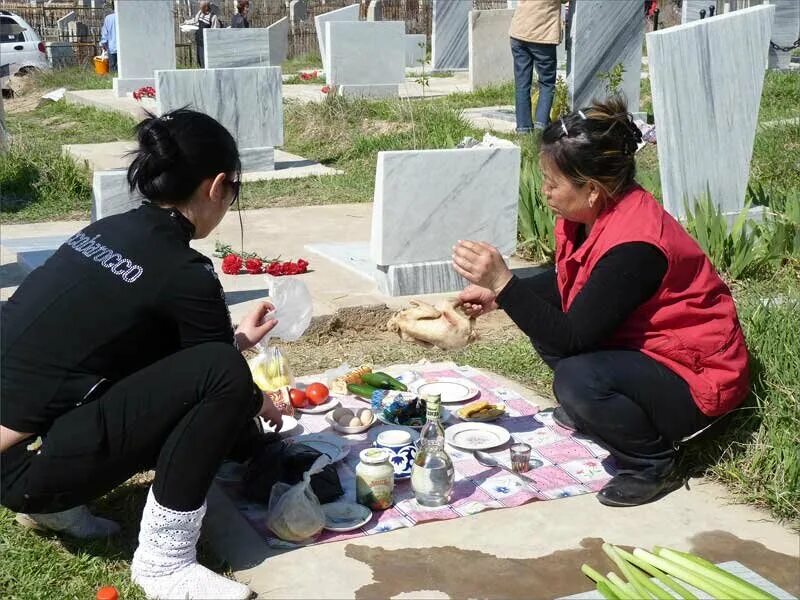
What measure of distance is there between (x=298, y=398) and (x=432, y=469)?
99 cm

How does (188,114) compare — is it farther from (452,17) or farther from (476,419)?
(452,17)

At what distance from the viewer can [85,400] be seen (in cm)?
264

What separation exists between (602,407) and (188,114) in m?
1.55

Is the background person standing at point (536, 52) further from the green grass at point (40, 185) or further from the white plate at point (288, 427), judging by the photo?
the white plate at point (288, 427)

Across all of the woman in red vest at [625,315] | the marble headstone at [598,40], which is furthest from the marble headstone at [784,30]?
the woman in red vest at [625,315]

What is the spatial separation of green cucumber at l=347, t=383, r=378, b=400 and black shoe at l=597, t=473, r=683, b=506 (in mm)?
1129

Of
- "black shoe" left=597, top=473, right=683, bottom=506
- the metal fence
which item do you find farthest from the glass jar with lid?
the metal fence

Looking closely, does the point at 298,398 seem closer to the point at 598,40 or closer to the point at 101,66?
the point at 598,40

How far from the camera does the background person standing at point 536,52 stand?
10266 millimetres

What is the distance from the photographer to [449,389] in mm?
4156

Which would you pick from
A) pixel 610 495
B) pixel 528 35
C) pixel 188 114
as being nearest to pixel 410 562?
pixel 610 495

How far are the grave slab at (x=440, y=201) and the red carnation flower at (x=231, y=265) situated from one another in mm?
972

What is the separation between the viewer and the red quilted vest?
320 centimetres

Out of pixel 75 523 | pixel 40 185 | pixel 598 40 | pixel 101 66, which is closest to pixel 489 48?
pixel 598 40
